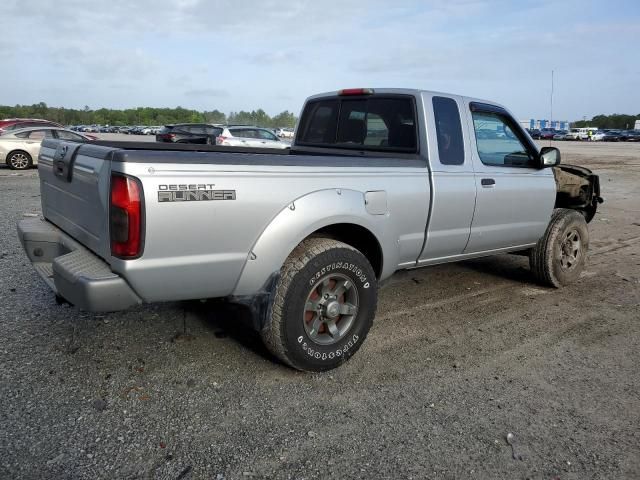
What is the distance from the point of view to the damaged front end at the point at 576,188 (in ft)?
19.6

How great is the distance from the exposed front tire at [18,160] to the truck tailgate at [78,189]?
14.2 meters

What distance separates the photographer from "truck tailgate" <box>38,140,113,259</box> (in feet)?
9.49

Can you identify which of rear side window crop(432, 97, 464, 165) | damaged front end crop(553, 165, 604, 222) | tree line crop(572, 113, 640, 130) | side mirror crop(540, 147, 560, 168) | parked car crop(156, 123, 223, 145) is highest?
tree line crop(572, 113, 640, 130)

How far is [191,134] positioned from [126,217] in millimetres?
18757

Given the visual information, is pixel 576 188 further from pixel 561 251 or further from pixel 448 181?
pixel 448 181

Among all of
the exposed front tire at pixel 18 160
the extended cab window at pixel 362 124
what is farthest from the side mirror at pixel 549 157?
the exposed front tire at pixel 18 160

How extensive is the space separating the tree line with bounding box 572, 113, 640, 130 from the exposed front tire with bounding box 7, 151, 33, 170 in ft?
412

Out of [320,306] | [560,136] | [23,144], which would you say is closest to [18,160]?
[23,144]

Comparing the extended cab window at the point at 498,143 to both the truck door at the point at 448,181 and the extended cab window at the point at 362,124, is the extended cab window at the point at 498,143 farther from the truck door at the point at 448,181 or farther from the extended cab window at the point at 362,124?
the extended cab window at the point at 362,124

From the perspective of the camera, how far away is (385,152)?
14.7ft

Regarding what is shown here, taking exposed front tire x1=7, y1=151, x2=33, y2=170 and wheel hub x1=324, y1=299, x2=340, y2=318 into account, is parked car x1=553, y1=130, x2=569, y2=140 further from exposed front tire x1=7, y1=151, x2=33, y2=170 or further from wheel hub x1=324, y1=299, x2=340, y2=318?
wheel hub x1=324, y1=299, x2=340, y2=318

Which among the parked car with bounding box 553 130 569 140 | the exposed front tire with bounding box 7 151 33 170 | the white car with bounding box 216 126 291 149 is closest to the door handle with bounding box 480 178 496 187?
the white car with bounding box 216 126 291 149

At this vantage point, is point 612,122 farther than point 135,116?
No

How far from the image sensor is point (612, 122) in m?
124
